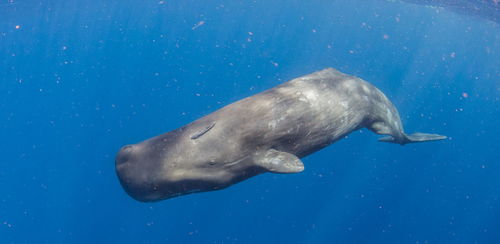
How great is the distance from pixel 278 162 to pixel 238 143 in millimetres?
762

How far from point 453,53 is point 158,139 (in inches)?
5439

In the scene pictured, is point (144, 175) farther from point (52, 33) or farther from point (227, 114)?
point (52, 33)

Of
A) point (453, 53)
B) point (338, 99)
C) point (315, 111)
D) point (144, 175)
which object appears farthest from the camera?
point (453, 53)

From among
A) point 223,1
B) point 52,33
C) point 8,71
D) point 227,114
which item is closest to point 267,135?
point 227,114

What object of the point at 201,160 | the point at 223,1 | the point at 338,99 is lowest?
the point at 338,99

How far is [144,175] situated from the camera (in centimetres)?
554

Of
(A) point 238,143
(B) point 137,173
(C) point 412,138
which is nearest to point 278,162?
(A) point 238,143

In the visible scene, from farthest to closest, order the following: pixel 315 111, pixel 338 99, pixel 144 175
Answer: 1. pixel 338 99
2. pixel 315 111
3. pixel 144 175

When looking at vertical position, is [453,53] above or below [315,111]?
below

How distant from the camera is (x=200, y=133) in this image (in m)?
5.88

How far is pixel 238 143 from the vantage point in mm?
5969

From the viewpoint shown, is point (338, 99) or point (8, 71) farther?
point (8, 71)

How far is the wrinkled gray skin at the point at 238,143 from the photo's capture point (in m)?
5.62

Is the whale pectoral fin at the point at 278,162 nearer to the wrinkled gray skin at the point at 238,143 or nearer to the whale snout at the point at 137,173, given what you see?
the wrinkled gray skin at the point at 238,143
